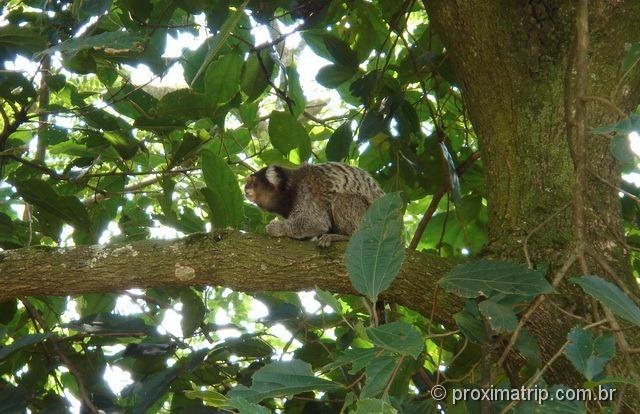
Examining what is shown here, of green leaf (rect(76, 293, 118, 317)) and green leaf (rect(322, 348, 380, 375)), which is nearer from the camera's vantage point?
green leaf (rect(322, 348, 380, 375))

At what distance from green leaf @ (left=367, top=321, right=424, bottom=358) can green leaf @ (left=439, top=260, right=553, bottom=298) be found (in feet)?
1.57

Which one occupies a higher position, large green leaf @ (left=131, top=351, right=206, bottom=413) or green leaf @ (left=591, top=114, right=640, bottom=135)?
green leaf @ (left=591, top=114, right=640, bottom=135)

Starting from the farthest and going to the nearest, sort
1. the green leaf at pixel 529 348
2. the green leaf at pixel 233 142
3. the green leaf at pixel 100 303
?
the green leaf at pixel 233 142 < the green leaf at pixel 100 303 < the green leaf at pixel 529 348

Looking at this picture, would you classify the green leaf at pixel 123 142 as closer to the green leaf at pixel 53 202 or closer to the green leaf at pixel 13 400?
the green leaf at pixel 53 202

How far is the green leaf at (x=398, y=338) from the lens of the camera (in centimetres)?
187

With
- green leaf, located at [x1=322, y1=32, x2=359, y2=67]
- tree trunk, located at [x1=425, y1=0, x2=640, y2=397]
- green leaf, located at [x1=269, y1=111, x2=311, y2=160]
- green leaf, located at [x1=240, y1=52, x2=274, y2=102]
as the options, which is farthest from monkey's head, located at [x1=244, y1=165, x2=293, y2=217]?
tree trunk, located at [x1=425, y1=0, x2=640, y2=397]

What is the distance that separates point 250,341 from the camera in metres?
3.40

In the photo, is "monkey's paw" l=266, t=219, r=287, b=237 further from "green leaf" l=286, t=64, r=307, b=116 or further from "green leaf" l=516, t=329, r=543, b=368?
"green leaf" l=516, t=329, r=543, b=368

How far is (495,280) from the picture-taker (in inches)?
91.2

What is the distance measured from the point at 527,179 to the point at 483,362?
1.21 m

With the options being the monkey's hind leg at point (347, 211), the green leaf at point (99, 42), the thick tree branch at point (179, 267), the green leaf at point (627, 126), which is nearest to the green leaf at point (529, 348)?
the green leaf at point (627, 126)

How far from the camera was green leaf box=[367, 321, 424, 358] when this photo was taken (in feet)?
6.13

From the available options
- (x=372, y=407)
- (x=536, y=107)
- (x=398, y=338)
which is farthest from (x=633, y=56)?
(x=372, y=407)

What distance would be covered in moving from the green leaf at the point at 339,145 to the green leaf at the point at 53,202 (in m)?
1.51
